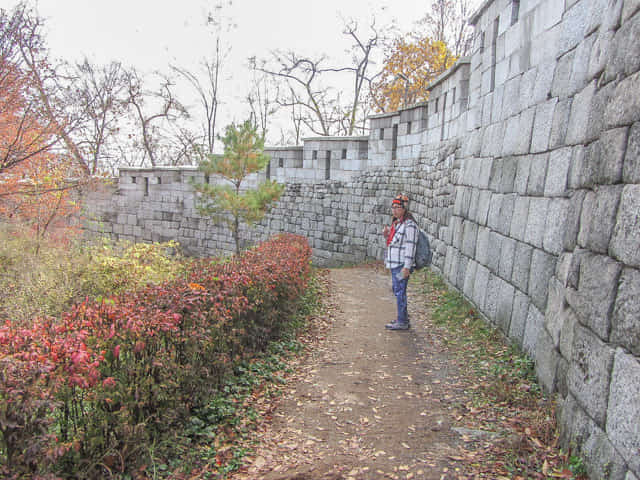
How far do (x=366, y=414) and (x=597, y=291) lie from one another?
1966mm

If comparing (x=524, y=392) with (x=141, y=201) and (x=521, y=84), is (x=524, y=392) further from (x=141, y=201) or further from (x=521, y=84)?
(x=141, y=201)

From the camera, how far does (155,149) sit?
24875mm

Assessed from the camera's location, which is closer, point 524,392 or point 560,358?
point 560,358

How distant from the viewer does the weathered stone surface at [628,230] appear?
7.10 ft

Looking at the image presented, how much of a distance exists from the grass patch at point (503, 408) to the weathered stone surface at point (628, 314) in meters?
0.85

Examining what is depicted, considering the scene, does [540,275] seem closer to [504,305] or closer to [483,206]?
[504,305]

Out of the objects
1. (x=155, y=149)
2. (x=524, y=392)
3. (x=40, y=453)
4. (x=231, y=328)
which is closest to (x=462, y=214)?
(x=524, y=392)

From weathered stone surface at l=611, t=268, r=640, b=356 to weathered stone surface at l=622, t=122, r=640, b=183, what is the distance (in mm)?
455

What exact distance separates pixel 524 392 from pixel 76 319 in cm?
344

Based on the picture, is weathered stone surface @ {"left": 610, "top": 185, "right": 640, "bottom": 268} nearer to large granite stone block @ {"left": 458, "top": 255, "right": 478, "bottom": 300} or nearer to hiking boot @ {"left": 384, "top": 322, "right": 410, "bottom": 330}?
hiking boot @ {"left": 384, "top": 322, "right": 410, "bottom": 330}

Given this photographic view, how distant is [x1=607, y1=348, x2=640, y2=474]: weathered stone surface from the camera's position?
203cm

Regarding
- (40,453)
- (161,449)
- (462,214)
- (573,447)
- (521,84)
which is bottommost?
(161,449)

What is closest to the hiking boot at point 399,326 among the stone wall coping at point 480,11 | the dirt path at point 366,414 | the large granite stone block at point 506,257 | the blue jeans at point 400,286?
the dirt path at point 366,414

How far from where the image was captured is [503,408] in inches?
141
